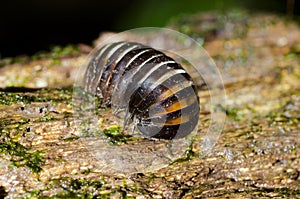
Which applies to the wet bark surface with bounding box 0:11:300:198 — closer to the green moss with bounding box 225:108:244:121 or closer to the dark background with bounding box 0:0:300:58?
the green moss with bounding box 225:108:244:121

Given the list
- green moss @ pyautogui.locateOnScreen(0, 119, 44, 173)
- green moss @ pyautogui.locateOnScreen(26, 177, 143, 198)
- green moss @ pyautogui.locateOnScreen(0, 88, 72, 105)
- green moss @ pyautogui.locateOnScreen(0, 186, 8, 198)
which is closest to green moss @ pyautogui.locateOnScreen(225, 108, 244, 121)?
green moss @ pyautogui.locateOnScreen(26, 177, 143, 198)

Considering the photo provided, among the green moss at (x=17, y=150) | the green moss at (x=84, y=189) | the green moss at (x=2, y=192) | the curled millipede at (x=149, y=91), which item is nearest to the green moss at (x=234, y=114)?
the curled millipede at (x=149, y=91)

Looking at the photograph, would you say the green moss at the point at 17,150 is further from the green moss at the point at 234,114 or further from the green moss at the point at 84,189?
the green moss at the point at 234,114

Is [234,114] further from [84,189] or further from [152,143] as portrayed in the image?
[84,189]

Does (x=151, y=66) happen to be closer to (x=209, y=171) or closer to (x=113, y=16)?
(x=209, y=171)

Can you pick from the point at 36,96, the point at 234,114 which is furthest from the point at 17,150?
the point at 234,114

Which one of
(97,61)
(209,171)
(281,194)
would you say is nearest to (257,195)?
(281,194)
